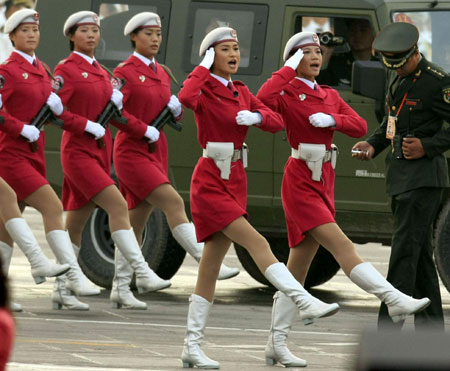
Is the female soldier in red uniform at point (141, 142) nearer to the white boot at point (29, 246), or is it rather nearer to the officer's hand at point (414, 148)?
the white boot at point (29, 246)

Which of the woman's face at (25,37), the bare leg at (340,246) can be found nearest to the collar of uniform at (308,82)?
the bare leg at (340,246)

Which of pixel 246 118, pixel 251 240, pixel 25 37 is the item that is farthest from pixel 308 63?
pixel 25 37

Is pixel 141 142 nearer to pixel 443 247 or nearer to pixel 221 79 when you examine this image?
pixel 443 247

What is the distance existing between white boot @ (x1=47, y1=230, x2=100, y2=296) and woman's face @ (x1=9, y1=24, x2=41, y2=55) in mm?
1248

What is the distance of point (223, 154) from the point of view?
22.1ft

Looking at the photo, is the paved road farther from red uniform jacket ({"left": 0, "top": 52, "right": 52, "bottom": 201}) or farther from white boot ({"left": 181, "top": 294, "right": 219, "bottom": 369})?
red uniform jacket ({"left": 0, "top": 52, "right": 52, "bottom": 201})

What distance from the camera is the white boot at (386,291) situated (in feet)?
21.7

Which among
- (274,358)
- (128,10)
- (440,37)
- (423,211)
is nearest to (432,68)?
(423,211)

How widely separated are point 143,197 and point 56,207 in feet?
2.23

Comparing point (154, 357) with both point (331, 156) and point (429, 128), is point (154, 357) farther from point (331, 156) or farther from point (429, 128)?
point (429, 128)

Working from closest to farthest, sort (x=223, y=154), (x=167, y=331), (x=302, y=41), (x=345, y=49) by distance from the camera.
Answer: (x=223, y=154) < (x=302, y=41) < (x=167, y=331) < (x=345, y=49)

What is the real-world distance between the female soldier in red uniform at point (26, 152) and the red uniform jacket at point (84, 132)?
19 centimetres

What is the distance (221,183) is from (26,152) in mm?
2362

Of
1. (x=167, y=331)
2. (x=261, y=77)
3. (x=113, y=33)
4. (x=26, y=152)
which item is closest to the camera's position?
(x=167, y=331)
